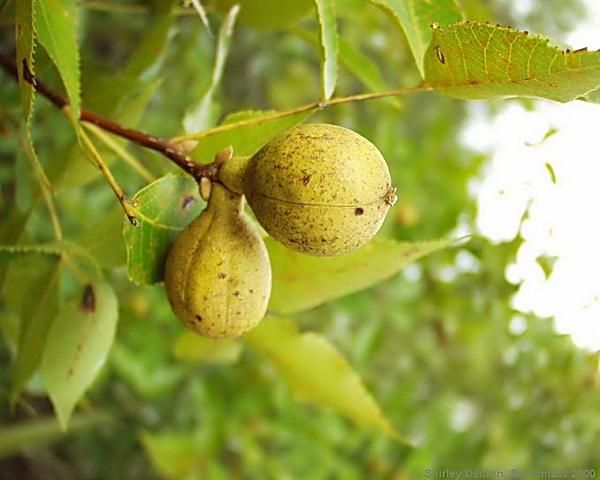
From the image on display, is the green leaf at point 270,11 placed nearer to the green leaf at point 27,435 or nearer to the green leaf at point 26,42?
the green leaf at point 26,42

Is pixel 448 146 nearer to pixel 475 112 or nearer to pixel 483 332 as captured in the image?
pixel 483 332

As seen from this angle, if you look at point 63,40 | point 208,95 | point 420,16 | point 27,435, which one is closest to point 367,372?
point 27,435

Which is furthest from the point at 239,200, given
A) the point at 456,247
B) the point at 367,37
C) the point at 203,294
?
the point at 367,37

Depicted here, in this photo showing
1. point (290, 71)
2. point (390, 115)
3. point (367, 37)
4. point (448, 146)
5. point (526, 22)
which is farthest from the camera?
point (526, 22)

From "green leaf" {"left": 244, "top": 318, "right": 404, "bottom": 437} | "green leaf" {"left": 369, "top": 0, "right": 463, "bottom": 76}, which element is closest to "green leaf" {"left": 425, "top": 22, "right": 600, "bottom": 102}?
"green leaf" {"left": 369, "top": 0, "right": 463, "bottom": 76}

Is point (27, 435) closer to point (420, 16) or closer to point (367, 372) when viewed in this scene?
point (367, 372)
